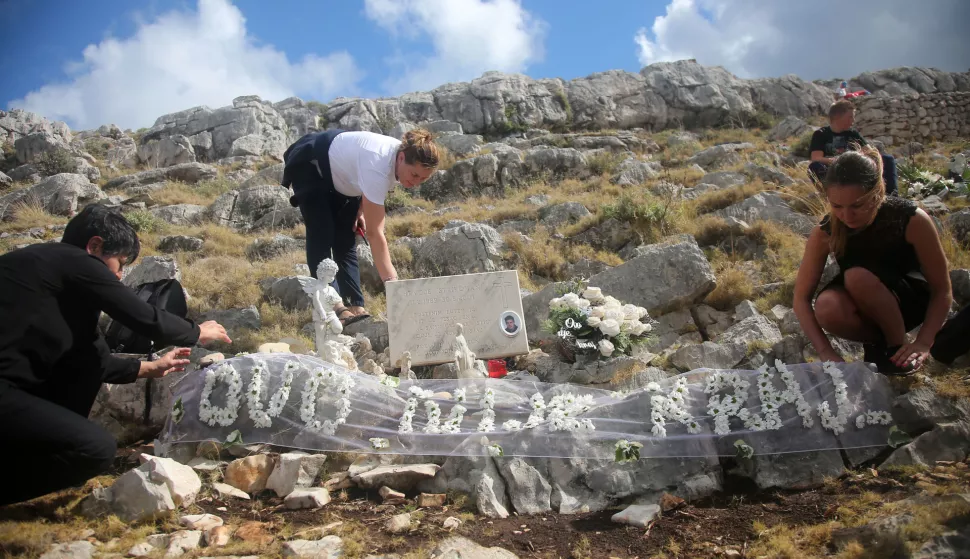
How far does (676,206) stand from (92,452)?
716 cm

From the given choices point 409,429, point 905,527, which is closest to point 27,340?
point 409,429

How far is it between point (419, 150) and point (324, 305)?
4.39ft

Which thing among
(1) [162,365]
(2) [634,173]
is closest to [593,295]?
(1) [162,365]

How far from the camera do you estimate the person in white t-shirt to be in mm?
4664

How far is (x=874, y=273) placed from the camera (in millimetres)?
3445

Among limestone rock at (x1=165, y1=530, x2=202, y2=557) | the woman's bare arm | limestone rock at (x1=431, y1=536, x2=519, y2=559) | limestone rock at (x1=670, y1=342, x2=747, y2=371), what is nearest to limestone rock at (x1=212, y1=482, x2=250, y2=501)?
Answer: limestone rock at (x1=165, y1=530, x2=202, y2=557)

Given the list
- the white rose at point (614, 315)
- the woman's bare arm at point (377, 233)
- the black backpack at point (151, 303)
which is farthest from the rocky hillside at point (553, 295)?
the woman's bare arm at point (377, 233)

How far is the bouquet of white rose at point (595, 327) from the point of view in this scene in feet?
14.5

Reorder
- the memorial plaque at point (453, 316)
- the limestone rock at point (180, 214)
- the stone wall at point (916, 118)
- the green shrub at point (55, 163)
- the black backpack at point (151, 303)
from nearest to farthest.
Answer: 1. the black backpack at point (151, 303)
2. the memorial plaque at point (453, 316)
3. the limestone rock at point (180, 214)
4. the stone wall at point (916, 118)
5. the green shrub at point (55, 163)

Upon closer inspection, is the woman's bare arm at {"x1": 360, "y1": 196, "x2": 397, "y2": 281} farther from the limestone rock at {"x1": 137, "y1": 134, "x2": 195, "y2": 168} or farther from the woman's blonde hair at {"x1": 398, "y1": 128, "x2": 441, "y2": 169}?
the limestone rock at {"x1": 137, "y1": 134, "x2": 195, "y2": 168}

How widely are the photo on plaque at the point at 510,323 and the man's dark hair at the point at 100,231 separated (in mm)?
2747

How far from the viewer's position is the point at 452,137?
18.4 meters

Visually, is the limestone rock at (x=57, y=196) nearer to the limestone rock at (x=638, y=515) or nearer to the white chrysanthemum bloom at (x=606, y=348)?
the white chrysanthemum bloom at (x=606, y=348)

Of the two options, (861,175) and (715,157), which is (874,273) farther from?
(715,157)
